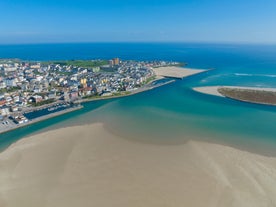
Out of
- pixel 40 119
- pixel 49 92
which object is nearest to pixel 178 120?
pixel 40 119

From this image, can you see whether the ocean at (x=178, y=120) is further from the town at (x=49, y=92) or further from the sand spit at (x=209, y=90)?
the town at (x=49, y=92)

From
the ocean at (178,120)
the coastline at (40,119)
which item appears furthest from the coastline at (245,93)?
the coastline at (40,119)

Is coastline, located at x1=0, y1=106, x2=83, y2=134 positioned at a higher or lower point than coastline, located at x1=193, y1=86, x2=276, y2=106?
lower

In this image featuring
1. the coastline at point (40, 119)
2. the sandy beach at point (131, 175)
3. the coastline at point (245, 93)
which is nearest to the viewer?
the sandy beach at point (131, 175)

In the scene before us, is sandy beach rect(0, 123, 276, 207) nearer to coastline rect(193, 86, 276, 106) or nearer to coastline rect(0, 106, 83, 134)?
coastline rect(0, 106, 83, 134)

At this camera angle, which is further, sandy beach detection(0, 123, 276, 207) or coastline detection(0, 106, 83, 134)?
coastline detection(0, 106, 83, 134)

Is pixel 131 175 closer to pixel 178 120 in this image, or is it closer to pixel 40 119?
pixel 178 120

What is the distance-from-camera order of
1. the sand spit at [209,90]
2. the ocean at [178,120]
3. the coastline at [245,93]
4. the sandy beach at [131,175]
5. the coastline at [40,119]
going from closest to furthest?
1. the sandy beach at [131,175]
2. the ocean at [178,120]
3. the coastline at [40,119]
4. the coastline at [245,93]
5. the sand spit at [209,90]

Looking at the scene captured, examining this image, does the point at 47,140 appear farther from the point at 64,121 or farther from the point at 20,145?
the point at 64,121

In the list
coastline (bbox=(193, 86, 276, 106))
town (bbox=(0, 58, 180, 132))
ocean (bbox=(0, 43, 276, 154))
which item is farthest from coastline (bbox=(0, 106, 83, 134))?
coastline (bbox=(193, 86, 276, 106))
